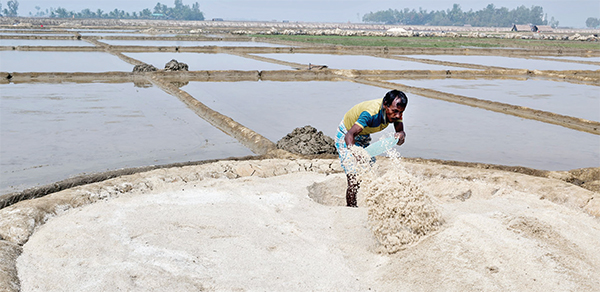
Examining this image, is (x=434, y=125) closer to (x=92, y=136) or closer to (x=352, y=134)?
(x=92, y=136)

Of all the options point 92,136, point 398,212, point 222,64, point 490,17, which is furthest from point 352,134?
point 490,17

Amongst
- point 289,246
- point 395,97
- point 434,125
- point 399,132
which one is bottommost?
point 434,125

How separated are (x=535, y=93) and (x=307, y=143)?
27.0 ft

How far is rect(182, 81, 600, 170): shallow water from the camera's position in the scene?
5.96 metres

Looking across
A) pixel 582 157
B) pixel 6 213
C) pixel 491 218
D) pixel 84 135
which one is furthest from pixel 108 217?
pixel 582 157

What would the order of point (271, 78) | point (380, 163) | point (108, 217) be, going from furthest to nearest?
point (271, 78), point (380, 163), point (108, 217)

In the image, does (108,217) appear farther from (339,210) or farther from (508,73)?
(508,73)

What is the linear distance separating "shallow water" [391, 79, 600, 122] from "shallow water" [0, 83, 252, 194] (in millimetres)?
6221

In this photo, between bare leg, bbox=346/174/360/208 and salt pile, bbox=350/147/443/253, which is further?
bare leg, bbox=346/174/360/208

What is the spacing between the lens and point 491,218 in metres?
2.90

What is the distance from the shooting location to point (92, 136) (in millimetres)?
6277

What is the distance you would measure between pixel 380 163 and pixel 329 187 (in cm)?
69

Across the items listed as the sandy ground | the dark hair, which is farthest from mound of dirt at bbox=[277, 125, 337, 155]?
the dark hair

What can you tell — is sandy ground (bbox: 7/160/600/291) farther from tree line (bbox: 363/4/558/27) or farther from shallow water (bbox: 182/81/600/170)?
tree line (bbox: 363/4/558/27)
